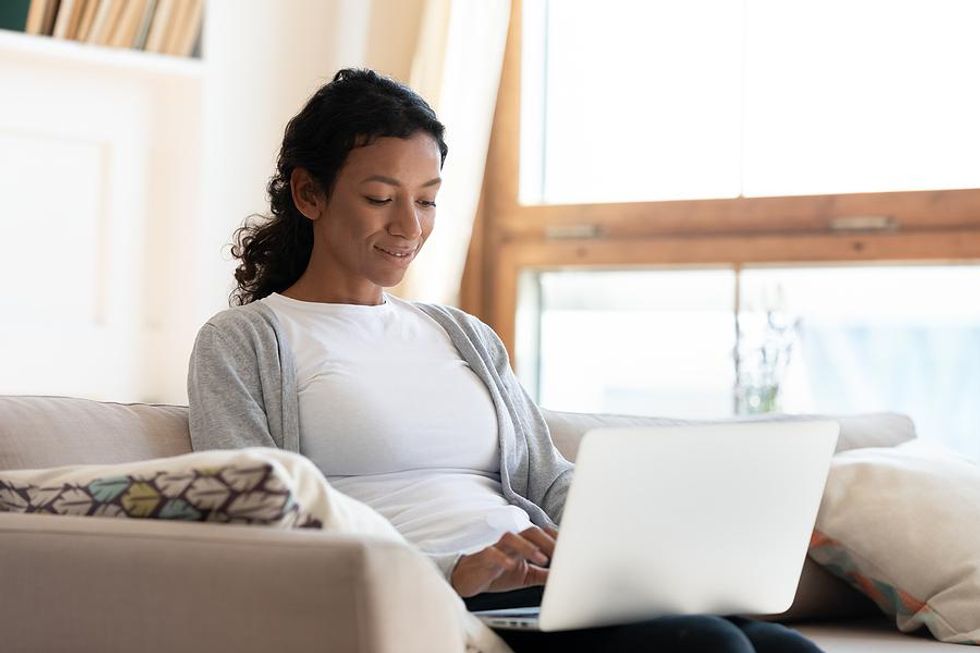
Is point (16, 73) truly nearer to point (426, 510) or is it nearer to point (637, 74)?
point (637, 74)

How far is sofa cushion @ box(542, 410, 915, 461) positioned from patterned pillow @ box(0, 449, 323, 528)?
0.96 m

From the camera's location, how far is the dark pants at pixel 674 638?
4.62ft

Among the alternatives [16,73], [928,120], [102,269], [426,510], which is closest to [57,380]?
[102,269]

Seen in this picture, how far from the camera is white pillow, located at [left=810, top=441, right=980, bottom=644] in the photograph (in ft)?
6.75

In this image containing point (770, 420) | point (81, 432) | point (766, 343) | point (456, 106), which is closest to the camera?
point (81, 432)

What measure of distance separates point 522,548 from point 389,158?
64cm

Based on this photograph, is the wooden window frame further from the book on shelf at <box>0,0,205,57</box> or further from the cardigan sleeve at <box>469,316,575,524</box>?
the cardigan sleeve at <box>469,316,575,524</box>

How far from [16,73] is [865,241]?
194cm

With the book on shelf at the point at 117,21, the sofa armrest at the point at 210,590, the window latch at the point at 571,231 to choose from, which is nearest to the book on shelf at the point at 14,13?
the book on shelf at the point at 117,21

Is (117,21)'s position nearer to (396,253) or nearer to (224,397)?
(396,253)

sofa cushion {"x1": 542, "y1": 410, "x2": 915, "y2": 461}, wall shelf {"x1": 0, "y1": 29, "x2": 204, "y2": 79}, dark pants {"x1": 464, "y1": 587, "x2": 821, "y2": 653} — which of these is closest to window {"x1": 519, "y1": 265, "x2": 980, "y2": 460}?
sofa cushion {"x1": 542, "y1": 410, "x2": 915, "y2": 461}

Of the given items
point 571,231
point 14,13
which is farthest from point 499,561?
point 14,13

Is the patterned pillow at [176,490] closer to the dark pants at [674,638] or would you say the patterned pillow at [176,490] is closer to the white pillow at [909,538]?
the dark pants at [674,638]

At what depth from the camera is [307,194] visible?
2.06 m
